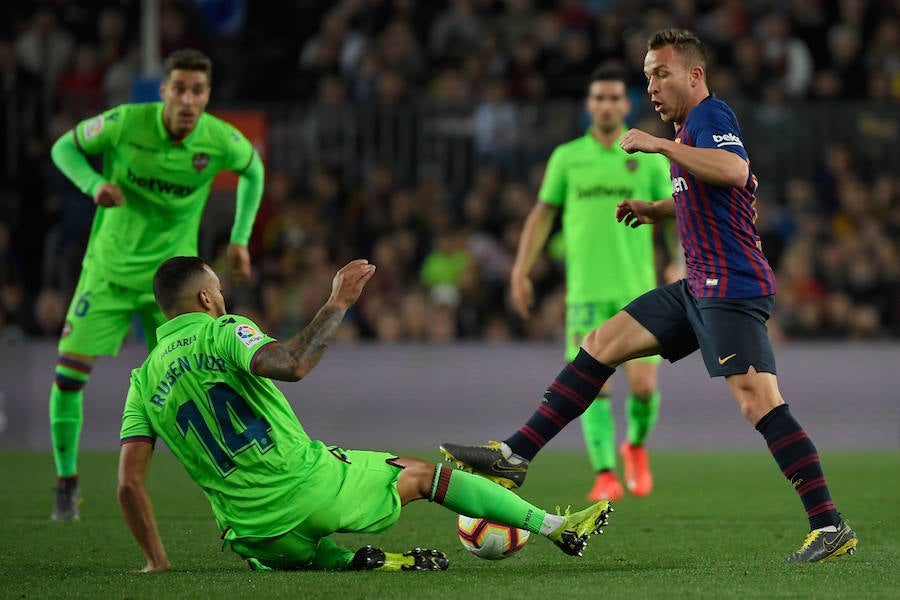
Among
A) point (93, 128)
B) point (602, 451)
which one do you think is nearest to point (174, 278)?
point (93, 128)

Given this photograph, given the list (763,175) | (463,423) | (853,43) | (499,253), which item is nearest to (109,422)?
(463,423)

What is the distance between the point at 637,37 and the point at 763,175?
2102 millimetres

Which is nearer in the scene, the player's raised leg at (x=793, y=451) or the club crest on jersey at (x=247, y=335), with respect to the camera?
the club crest on jersey at (x=247, y=335)

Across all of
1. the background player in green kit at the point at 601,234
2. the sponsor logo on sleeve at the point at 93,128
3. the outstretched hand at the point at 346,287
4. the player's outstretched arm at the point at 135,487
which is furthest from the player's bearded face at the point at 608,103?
the player's outstretched arm at the point at 135,487

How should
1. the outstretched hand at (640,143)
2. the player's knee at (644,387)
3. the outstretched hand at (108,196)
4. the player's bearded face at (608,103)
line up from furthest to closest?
the player's knee at (644,387)
the player's bearded face at (608,103)
the outstretched hand at (108,196)
the outstretched hand at (640,143)

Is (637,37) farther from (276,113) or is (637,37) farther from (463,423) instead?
(463,423)

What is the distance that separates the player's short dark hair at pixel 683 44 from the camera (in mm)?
6453

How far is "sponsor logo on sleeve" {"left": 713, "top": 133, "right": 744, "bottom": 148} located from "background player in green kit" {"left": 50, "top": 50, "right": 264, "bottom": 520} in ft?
10.4

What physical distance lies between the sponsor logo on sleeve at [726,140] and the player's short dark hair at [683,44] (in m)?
0.43

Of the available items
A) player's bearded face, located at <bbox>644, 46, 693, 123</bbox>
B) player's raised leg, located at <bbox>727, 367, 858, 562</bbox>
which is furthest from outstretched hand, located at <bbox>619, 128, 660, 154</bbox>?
player's raised leg, located at <bbox>727, 367, 858, 562</bbox>

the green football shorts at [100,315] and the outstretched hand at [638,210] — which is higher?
the outstretched hand at [638,210]

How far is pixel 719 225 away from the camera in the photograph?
6.36m

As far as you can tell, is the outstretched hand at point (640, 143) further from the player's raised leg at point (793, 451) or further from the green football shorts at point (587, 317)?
the green football shorts at point (587, 317)

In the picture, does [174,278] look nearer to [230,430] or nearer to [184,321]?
[184,321]
